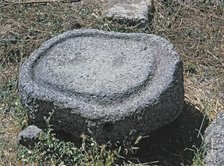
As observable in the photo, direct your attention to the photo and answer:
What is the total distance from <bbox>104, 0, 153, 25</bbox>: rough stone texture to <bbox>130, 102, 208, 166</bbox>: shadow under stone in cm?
115

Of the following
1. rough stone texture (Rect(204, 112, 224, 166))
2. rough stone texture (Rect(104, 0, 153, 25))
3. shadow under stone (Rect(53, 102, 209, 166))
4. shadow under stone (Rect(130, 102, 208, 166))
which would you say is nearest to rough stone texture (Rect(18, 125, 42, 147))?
shadow under stone (Rect(53, 102, 209, 166))

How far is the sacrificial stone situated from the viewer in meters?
3.77

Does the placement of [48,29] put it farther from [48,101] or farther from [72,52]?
[48,101]

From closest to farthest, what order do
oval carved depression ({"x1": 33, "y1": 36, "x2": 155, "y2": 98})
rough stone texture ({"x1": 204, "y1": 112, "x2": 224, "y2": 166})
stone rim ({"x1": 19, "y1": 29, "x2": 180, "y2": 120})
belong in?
rough stone texture ({"x1": 204, "y1": 112, "x2": 224, "y2": 166}) → stone rim ({"x1": 19, "y1": 29, "x2": 180, "y2": 120}) → oval carved depression ({"x1": 33, "y1": 36, "x2": 155, "y2": 98})

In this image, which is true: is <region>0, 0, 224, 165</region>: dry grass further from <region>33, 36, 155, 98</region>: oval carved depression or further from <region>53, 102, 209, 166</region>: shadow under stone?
<region>33, 36, 155, 98</region>: oval carved depression

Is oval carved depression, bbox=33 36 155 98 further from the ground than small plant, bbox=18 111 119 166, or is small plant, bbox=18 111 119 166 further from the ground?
oval carved depression, bbox=33 36 155 98

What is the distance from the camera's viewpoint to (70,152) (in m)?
3.94

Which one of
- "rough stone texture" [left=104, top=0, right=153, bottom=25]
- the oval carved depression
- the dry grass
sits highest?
the oval carved depression

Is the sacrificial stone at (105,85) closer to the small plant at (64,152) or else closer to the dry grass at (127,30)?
the small plant at (64,152)

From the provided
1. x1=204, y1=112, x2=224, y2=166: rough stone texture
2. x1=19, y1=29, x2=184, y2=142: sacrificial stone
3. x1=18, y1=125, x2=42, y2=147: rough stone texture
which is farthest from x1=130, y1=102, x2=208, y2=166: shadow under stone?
x1=18, y1=125, x2=42, y2=147: rough stone texture

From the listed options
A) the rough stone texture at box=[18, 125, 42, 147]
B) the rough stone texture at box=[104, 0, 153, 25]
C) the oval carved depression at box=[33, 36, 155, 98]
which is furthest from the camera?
the rough stone texture at box=[104, 0, 153, 25]

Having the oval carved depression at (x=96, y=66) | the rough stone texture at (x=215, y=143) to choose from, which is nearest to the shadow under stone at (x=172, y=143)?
the rough stone texture at (x=215, y=143)

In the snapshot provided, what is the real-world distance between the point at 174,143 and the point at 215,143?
1.50 ft

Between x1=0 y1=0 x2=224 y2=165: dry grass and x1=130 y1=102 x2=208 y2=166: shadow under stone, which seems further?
x1=0 y1=0 x2=224 y2=165: dry grass
